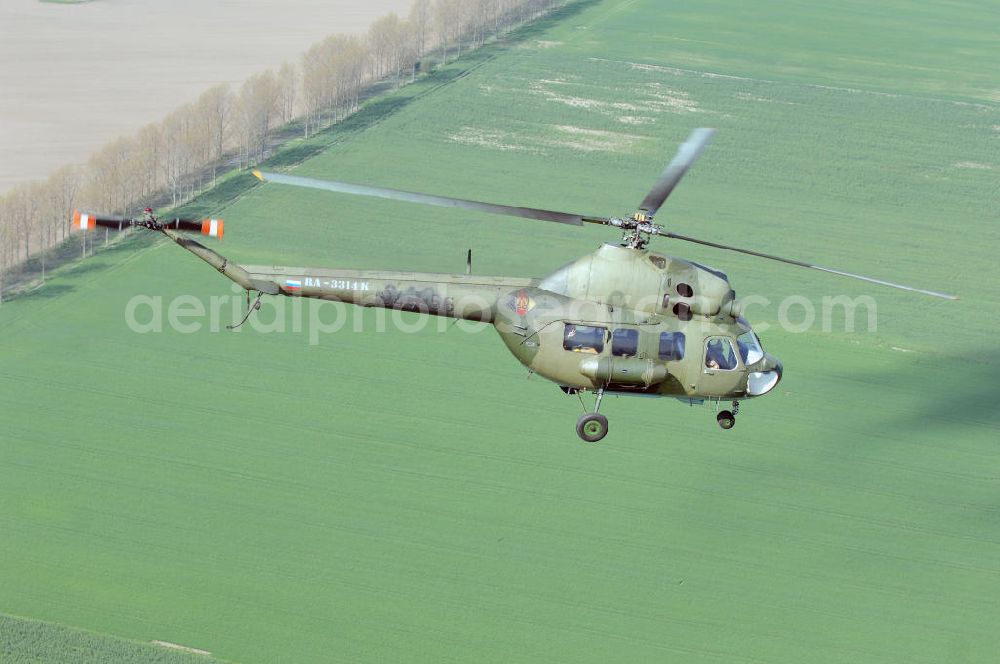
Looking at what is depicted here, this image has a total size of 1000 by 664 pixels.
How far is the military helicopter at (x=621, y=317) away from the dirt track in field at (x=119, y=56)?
3328 cm

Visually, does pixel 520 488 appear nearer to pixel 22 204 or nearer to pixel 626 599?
pixel 626 599

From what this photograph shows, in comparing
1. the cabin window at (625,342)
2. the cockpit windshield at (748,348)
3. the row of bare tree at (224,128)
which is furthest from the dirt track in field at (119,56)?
the cockpit windshield at (748,348)

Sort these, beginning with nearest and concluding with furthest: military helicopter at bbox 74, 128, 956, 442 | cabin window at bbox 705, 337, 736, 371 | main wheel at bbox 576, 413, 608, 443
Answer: military helicopter at bbox 74, 128, 956, 442 → cabin window at bbox 705, 337, 736, 371 → main wheel at bbox 576, 413, 608, 443

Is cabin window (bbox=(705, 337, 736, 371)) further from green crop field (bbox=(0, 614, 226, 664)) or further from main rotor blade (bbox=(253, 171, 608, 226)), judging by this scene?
green crop field (bbox=(0, 614, 226, 664))

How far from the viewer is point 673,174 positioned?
83.7 ft

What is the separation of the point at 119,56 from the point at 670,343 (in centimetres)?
5476

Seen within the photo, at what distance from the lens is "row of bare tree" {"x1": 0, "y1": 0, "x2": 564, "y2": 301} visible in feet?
154

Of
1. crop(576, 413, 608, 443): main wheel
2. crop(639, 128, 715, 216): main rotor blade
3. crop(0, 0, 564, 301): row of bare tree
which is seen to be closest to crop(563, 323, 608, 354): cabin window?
crop(576, 413, 608, 443): main wheel

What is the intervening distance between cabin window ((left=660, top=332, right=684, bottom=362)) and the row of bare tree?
2668cm

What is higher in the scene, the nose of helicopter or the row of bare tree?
the row of bare tree

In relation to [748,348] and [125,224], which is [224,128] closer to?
[125,224]

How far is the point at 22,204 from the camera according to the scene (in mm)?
45781

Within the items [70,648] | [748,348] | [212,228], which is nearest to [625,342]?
[748,348]

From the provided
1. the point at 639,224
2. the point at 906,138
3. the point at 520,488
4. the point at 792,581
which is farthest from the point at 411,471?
the point at 906,138
